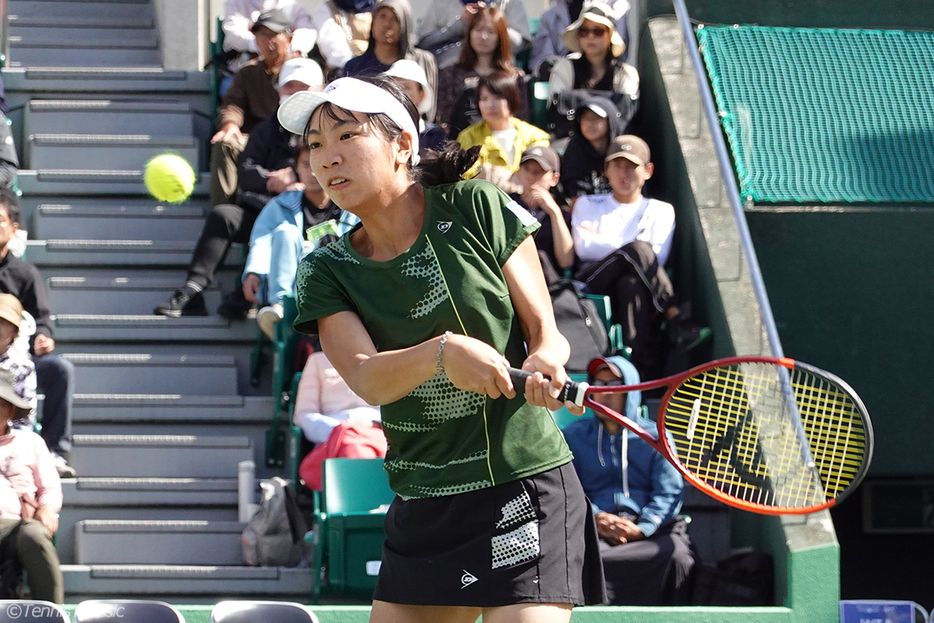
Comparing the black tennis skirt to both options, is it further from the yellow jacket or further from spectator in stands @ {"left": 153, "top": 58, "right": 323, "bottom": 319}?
the yellow jacket

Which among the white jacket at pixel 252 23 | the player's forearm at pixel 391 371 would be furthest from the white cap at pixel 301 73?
the player's forearm at pixel 391 371

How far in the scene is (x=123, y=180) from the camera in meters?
8.04

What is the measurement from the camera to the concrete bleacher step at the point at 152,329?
7070 millimetres

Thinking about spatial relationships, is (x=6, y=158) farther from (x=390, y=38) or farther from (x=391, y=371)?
(x=391, y=371)

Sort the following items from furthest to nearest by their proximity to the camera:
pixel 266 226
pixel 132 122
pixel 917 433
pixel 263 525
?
pixel 132 122
pixel 917 433
pixel 266 226
pixel 263 525

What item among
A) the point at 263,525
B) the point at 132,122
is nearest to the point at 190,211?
the point at 132,122

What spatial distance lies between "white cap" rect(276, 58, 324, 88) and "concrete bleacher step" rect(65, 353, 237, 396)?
1773 millimetres

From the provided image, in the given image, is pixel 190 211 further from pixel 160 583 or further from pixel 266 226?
pixel 160 583

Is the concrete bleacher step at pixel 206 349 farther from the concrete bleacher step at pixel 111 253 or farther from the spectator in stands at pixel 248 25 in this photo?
the spectator in stands at pixel 248 25

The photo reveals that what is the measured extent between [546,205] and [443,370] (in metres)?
4.17

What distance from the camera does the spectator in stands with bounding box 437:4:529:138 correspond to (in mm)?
8250

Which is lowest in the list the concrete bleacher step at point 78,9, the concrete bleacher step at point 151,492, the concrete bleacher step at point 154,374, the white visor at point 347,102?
the concrete bleacher step at point 151,492

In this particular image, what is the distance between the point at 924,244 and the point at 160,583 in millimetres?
4713

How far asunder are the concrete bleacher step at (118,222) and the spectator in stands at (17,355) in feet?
5.04
